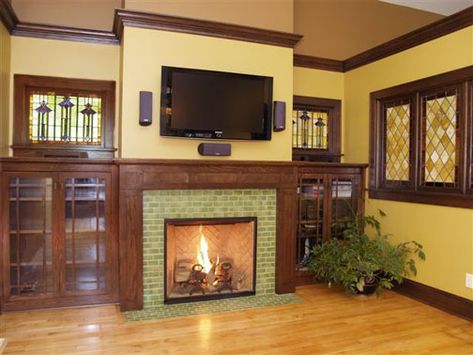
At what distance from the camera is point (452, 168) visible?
331 centimetres

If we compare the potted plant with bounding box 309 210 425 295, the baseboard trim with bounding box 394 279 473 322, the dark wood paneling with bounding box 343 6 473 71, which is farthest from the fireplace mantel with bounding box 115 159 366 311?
the dark wood paneling with bounding box 343 6 473 71

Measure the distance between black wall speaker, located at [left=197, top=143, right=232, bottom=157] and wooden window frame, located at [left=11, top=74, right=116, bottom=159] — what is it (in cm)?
94

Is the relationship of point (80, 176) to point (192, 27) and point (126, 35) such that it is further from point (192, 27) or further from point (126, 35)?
point (192, 27)

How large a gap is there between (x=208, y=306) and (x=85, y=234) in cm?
127

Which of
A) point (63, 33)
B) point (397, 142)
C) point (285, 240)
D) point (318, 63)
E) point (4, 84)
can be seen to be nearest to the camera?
point (4, 84)

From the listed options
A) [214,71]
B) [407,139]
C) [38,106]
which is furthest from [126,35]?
Result: [407,139]

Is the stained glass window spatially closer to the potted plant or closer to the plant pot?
the potted plant

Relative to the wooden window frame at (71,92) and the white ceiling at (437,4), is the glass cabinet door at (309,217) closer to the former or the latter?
the wooden window frame at (71,92)

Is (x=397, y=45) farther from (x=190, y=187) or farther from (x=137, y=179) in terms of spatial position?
(x=137, y=179)

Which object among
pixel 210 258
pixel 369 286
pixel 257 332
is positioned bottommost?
pixel 257 332

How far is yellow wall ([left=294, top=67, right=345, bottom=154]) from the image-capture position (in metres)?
4.34

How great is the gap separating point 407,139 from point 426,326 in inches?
68.8

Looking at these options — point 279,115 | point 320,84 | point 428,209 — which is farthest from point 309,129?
point 428,209

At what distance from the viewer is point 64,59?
3.54 metres
